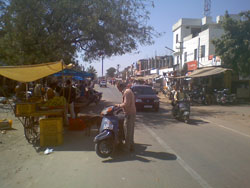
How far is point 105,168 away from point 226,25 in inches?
794

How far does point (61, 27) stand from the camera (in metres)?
13.4

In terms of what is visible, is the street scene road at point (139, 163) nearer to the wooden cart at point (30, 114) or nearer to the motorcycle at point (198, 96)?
the wooden cart at point (30, 114)

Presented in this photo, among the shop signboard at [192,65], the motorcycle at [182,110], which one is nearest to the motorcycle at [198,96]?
the motorcycle at [182,110]

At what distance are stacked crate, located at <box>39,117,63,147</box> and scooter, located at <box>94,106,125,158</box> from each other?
158 centimetres

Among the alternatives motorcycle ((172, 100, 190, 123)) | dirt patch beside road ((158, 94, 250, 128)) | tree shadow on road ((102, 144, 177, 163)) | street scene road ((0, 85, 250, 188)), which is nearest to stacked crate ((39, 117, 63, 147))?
street scene road ((0, 85, 250, 188))

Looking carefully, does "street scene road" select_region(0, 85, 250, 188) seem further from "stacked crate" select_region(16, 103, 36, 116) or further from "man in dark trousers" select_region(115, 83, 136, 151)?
"stacked crate" select_region(16, 103, 36, 116)

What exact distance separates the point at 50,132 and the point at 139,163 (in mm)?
2921

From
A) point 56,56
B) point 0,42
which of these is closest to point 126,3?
point 56,56

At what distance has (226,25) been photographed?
20.9 m

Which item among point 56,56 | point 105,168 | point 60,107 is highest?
point 56,56

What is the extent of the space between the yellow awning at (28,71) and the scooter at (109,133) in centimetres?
246

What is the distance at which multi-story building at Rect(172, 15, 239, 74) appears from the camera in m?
27.4

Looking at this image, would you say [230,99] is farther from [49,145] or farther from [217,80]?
[49,145]

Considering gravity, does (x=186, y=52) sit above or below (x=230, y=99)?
above
